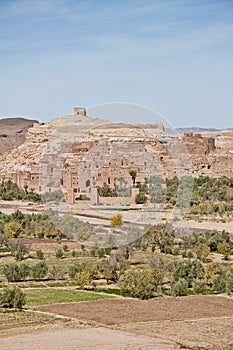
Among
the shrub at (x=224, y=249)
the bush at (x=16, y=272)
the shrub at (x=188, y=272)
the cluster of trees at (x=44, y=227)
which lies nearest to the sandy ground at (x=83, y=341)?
the shrub at (x=188, y=272)

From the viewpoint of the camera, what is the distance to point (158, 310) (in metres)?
22.3

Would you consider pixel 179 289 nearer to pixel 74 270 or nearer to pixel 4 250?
pixel 74 270

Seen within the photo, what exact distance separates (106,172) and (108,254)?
25711 mm

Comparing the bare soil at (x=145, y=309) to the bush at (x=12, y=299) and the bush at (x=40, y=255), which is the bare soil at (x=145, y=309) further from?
the bush at (x=40, y=255)

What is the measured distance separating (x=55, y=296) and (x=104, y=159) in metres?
38.5

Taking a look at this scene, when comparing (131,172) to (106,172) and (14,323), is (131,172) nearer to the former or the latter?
(106,172)

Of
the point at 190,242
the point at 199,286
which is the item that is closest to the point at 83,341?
the point at 199,286

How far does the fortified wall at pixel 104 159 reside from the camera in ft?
194

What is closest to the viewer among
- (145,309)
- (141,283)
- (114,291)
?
(145,309)

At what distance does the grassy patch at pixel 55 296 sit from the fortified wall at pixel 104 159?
89.8 feet

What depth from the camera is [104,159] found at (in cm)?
6269

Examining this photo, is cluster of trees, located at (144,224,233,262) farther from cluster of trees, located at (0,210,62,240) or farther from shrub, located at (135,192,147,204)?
shrub, located at (135,192,147,204)

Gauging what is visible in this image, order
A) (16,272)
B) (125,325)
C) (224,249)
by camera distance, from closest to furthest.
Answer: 1. (125,325)
2. (16,272)
3. (224,249)

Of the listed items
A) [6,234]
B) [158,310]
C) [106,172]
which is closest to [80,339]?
[158,310]
